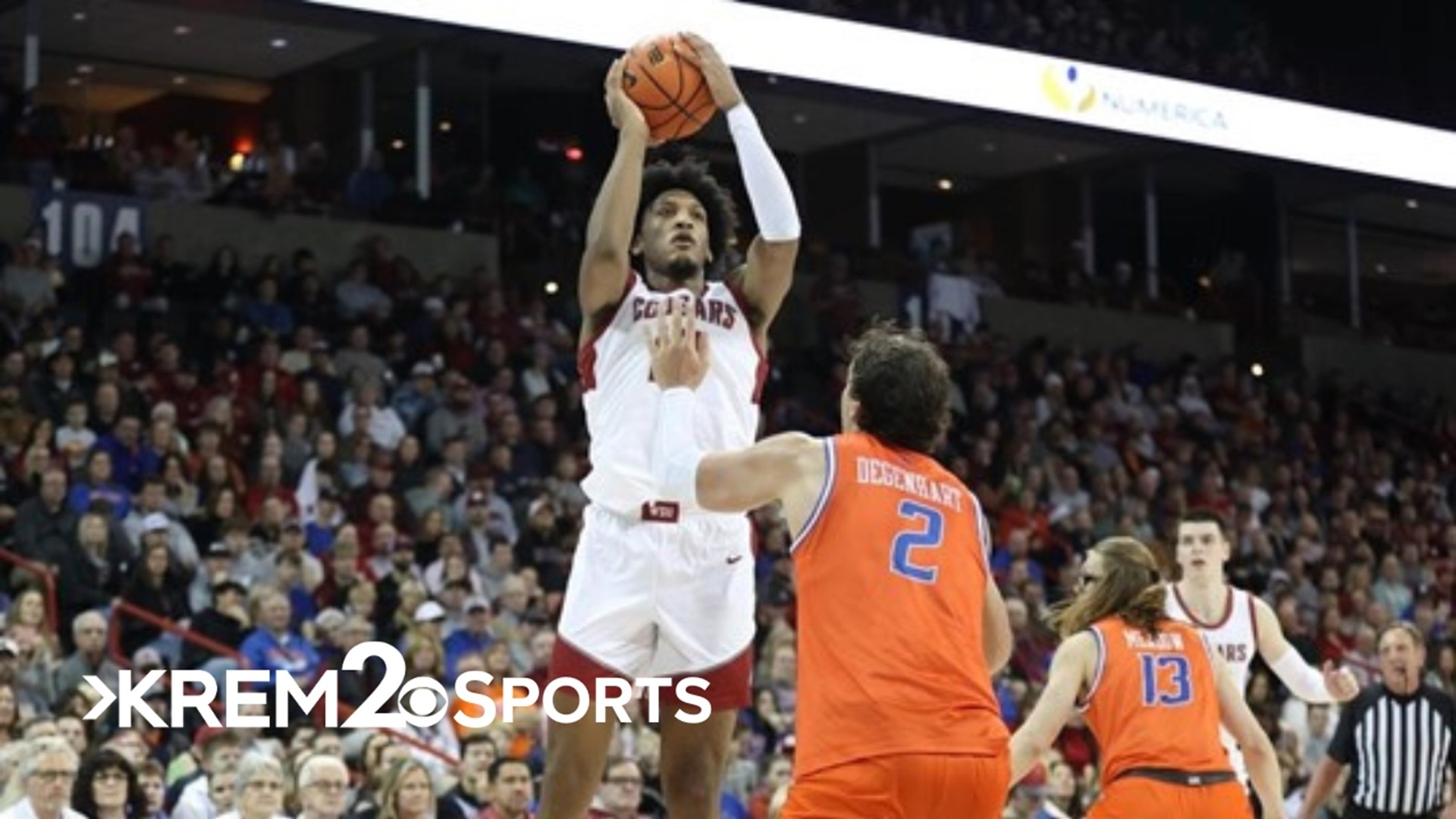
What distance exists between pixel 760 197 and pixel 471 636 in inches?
339

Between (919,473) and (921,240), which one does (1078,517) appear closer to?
(921,240)

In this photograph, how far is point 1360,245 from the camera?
3191cm

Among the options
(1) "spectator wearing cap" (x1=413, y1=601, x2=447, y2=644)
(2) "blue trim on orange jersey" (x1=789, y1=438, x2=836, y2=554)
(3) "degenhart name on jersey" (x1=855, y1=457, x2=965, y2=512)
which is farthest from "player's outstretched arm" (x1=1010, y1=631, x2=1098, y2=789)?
(1) "spectator wearing cap" (x1=413, y1=601, x2=447, y2=644)

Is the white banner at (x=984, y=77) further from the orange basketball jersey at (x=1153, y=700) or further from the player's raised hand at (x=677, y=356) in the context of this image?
the player's raised hand at (x=677, y=356)

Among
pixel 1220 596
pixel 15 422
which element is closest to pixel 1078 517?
pixel 15 422

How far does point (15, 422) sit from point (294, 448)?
1.93 meters

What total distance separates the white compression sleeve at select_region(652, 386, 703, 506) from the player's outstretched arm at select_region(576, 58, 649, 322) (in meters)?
1.02

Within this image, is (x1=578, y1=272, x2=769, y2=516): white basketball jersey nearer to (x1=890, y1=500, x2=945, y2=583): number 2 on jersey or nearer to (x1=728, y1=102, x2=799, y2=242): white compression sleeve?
(x1=728, y1=102, x2=799, y2=242): white compression sleeve

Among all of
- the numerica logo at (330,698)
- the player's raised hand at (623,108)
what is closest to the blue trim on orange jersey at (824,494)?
the player's raised hand at (623,108)

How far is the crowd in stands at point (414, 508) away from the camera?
13.0 m

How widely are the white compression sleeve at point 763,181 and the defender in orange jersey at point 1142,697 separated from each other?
1813 mm

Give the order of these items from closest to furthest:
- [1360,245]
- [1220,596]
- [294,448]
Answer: [1220,596], [294,448], [1360,245]

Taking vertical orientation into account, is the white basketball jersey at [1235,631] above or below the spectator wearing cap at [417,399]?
below

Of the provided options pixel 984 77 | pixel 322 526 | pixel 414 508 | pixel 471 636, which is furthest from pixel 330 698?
pixel 984 77
